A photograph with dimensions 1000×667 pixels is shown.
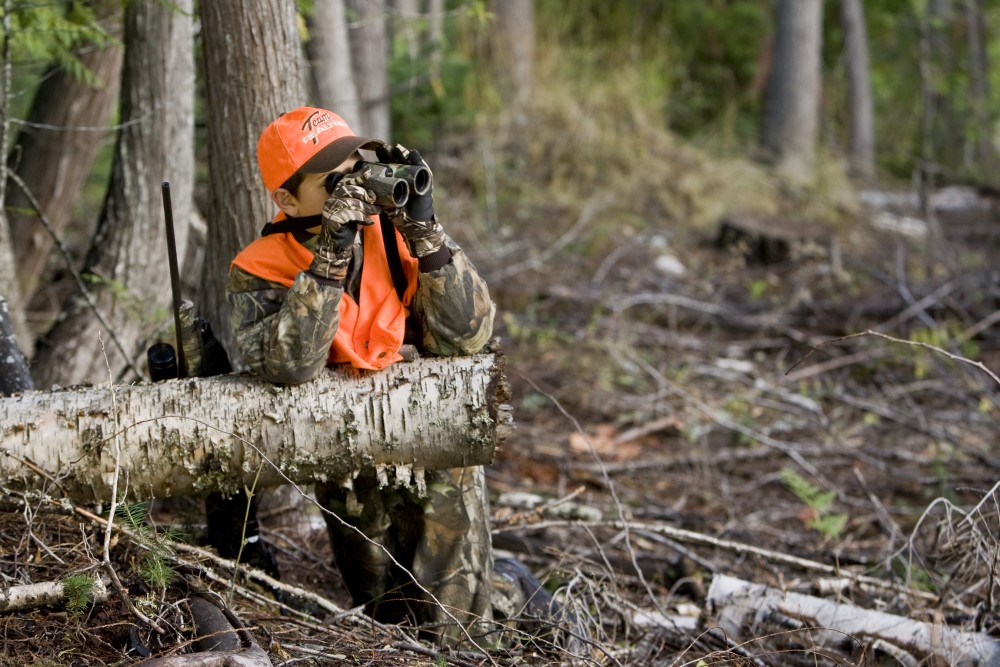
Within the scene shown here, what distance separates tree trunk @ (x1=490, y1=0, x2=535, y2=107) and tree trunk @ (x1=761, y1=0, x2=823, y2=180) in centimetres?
370

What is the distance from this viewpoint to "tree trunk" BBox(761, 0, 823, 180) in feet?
45.3

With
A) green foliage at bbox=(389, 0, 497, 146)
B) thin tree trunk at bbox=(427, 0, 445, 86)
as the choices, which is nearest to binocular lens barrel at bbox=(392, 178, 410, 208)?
thin tree trunk at bbox=(427, 0, 445, 86)

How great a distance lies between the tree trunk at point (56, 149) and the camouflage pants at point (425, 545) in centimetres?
398

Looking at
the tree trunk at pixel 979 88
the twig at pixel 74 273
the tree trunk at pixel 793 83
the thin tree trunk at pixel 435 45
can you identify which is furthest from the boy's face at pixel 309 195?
the tree trunk at pixel 979 88

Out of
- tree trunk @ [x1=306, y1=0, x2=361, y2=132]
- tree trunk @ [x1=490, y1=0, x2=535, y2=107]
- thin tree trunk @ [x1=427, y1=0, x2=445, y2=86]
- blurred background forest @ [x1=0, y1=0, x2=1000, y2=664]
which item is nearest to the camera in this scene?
blurred background forest @ [x1=0, y1=0, x2=1000, y2=664]

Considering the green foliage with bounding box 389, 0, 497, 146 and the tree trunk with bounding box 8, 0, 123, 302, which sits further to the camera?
the green foliage with bounding box 389, 0, 497, 146

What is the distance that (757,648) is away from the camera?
395cm

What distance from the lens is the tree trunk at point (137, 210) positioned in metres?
5.41

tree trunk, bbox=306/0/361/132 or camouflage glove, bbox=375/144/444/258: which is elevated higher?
tree trunk, bbox=306/0/361/132

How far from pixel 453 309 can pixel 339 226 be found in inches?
19.9

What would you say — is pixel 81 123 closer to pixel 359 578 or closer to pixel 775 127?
pixel 359 578

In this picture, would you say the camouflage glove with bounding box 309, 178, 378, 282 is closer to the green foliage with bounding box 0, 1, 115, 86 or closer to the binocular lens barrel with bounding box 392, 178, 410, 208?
the binocular lens barrel with bounding box 392, 178, 410, 208

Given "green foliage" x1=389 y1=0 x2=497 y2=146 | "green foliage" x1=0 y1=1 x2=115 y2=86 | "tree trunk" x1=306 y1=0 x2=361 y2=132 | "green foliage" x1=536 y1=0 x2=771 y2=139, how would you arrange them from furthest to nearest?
"green foliage" x1=536 y1=0 x2=771 y2=139 → "green foliage" x1=389 y1=0 x2=497 y2=146 → "tree trunk" x1=306 y1=0 x2=361 y2=132 → "green foliage" x1=0 y1=1 x2=115 y2=86

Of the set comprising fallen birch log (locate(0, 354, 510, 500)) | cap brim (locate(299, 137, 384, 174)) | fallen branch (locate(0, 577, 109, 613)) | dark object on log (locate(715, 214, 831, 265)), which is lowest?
dark object on log (locate(715, 214, 831, 265))
